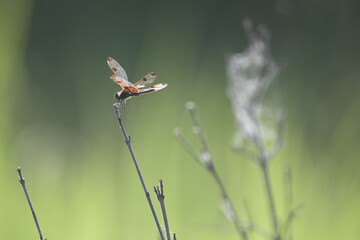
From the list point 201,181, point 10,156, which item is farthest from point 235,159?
point 10,156

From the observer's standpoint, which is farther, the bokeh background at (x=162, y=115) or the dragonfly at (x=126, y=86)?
the bokeh background at (x=162, y=115)

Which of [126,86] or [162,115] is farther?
[162,115]

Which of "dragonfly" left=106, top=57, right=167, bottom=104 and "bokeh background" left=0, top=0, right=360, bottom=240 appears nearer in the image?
"dragonfly" left=106, top=57, right=167, bottom=104

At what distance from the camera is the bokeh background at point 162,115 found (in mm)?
887

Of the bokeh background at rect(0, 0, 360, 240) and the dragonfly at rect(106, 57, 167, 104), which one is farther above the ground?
the bokeh background at rect(0, 0, 360, 240)

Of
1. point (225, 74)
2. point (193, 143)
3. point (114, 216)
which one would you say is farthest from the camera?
point (225, 74)

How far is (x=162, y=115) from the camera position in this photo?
990 mm

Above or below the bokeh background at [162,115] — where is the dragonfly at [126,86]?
below

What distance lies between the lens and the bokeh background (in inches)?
34.9

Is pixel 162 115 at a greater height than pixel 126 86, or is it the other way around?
pixel 162 115

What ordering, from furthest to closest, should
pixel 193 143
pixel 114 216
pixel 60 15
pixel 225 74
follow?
pixel 60 15
pixel 225 74
pixel 193 143
pixel 114 216

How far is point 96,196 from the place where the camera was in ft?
2.98

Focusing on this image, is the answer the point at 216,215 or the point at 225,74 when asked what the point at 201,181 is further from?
the point at 225,74

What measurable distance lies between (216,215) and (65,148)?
0.28 m
